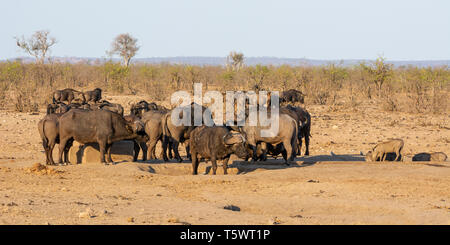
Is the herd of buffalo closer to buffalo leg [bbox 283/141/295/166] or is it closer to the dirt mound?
buffalo leg [bbox 283/141/295/166]

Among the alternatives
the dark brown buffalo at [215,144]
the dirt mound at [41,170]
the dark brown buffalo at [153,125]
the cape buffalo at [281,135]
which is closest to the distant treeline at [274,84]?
the dark brown buffalo at [153,125]

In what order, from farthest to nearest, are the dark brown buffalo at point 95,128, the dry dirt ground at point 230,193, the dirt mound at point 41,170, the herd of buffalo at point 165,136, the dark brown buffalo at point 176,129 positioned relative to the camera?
the dark brown buffalo at point 176,129 < the dark brown buffalo at point 95,128 < the dirt mound at point 41,170 < the herd of buffalo at point 165,136 < the dry dirt ground at point 230,193

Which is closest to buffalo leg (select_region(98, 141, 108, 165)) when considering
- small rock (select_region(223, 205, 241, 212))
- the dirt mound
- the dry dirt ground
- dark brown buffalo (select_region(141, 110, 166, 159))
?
the dry dirt ground

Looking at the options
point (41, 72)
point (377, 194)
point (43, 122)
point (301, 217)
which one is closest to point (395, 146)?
point (377, 194)

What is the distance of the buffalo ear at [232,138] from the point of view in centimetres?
1196

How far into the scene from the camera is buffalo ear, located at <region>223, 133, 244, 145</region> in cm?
1196

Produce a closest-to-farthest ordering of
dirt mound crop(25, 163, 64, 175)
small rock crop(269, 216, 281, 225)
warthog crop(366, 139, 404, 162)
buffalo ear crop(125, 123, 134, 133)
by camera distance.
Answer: small rock crop(269, 216, 281, 225)
dirt mound crop(25, 163, 64, 175)
buffalo ear crop(125, 123, 134, 133)
warthog crop(366, 139, 404, 162)

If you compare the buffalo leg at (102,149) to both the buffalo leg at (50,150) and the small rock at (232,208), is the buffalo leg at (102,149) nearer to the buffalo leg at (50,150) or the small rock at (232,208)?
the buffalo leg at (50,150)

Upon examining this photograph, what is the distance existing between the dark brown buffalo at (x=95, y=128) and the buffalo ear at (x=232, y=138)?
2.56 meters

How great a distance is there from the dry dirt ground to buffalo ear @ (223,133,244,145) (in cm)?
71

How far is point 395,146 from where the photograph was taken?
1520 cm

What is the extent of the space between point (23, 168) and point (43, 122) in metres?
1.08

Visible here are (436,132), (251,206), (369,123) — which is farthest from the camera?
(369,123)

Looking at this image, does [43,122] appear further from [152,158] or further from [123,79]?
[123,79]
